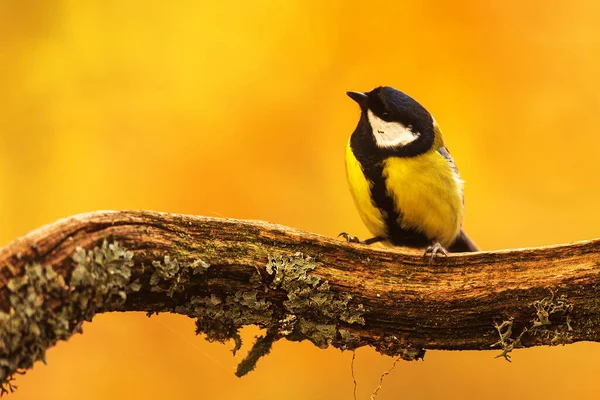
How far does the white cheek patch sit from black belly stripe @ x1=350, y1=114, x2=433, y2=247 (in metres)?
0.02

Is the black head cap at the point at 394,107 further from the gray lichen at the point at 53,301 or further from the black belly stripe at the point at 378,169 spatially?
the gray lichen at the point at 53,301

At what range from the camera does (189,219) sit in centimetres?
143

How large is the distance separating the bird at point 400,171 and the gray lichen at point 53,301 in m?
0.75

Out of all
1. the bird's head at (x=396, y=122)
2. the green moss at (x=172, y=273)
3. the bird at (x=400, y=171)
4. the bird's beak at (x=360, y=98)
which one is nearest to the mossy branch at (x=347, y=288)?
the green moss at (x=172, y=273)

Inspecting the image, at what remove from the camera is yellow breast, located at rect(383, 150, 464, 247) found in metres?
1.91

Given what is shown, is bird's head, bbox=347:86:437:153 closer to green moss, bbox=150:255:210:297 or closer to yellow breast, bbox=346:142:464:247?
yellow breast, bbox=346:142:464:247

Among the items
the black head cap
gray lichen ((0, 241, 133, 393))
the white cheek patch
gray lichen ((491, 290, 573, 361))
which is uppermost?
the black head cap

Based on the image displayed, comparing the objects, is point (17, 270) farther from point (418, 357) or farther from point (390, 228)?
point (390, 228)

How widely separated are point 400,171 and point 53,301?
1032mm

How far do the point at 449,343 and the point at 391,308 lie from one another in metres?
0.15

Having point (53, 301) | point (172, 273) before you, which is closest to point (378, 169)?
point (172, 273)

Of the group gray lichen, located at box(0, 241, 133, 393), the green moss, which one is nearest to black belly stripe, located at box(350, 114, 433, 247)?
the green moss

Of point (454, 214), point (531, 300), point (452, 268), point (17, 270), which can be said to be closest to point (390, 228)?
point (454, 214)

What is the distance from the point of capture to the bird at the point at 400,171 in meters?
1.92
